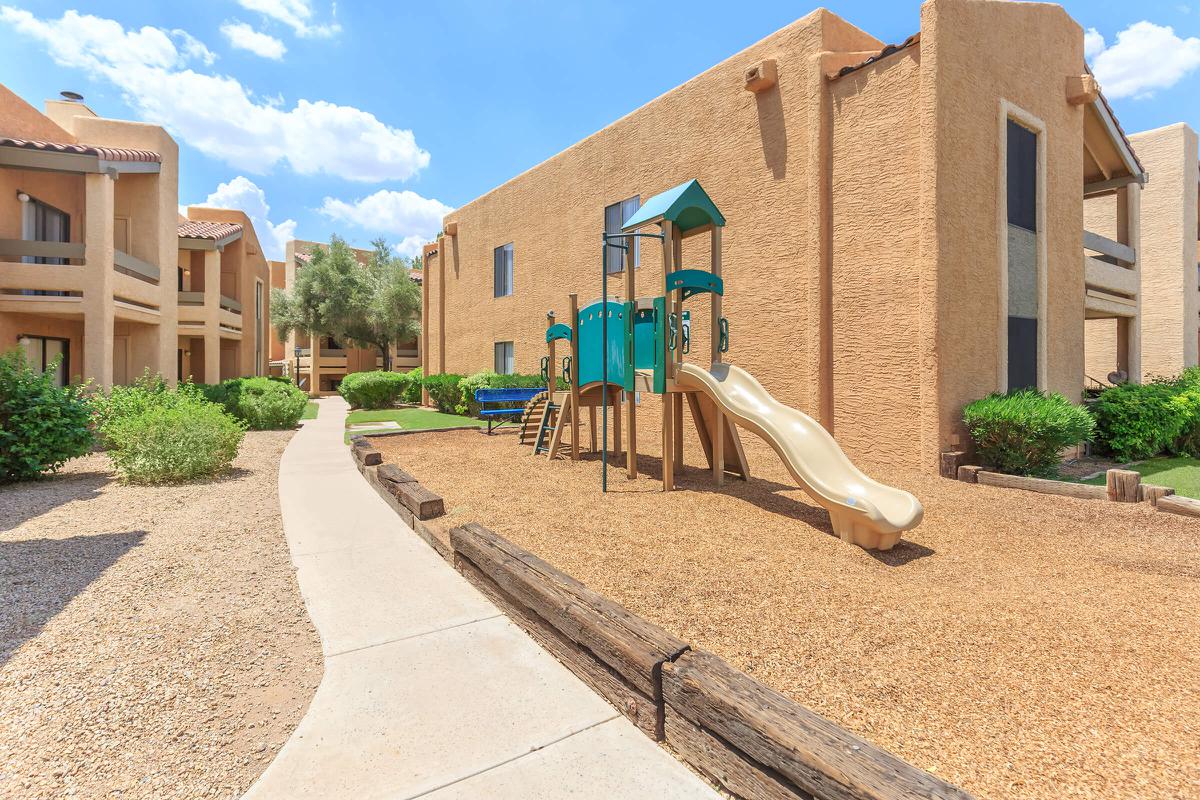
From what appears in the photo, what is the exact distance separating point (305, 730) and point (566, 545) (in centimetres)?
270

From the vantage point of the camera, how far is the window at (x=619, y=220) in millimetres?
13019

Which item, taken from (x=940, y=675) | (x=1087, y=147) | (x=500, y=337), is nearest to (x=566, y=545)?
(x=940, y=675)

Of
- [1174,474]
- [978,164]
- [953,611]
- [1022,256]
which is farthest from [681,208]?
[1174,474]

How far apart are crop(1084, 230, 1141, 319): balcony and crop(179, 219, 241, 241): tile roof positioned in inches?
1008

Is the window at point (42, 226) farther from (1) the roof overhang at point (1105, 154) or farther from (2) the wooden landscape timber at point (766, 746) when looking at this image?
(1) the roof overhang at point (1105, 154)

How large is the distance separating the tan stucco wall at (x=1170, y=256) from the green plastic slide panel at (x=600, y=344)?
18.6 meters

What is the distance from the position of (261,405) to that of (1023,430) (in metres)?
17.5

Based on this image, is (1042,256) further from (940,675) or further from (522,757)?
(522,757)

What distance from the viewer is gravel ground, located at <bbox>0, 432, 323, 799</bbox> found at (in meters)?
A: 2.33

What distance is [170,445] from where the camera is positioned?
8188 millimetres

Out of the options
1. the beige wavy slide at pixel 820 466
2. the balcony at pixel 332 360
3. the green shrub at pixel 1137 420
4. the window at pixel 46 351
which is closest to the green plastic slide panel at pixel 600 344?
the beige wavy slide at pixel 820 466

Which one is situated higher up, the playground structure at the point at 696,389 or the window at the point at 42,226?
the window at the point at 42,226

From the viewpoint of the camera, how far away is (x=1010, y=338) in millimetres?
9422

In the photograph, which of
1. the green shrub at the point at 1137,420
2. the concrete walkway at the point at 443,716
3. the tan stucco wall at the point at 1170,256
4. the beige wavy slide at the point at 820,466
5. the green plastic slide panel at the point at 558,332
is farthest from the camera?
the tan stucco wall at the point at 1170,256
